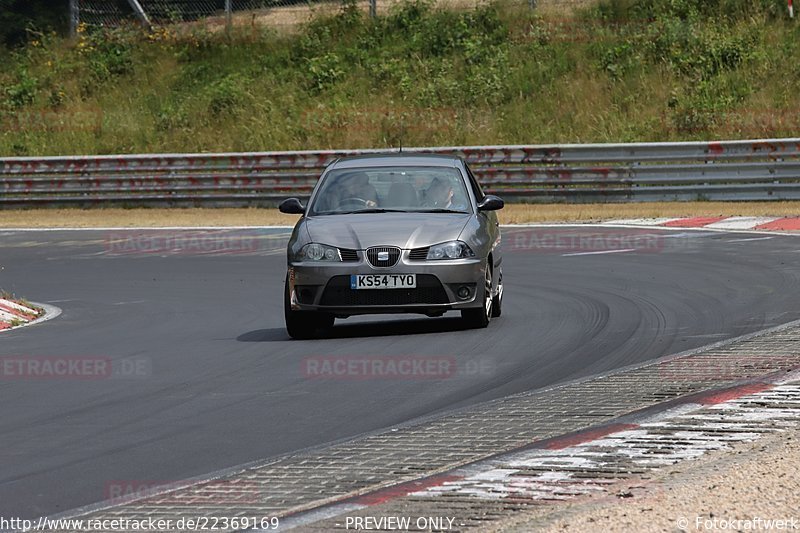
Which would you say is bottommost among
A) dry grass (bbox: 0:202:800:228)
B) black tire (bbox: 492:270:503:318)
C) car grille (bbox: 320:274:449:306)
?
dry grass (bbox: 0:202:800:228)

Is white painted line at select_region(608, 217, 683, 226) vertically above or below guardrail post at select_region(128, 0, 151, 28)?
below

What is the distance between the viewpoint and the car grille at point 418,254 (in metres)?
12.3

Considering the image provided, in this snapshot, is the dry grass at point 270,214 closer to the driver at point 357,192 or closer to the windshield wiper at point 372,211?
the driver at point 357,192

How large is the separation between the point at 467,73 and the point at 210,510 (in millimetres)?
32637

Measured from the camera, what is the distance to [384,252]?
12.3 m

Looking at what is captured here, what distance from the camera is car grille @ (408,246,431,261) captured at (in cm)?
1230

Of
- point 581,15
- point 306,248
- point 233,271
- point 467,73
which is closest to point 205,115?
point 467,73

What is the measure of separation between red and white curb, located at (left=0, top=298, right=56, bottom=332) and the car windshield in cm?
338

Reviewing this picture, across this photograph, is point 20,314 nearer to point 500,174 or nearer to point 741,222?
point 741,222

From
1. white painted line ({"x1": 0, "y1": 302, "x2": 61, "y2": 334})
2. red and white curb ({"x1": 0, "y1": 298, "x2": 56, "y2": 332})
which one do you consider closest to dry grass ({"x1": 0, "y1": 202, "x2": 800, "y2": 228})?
white painted line ({"x1": 0, "y1": 302, "x2": 61, "y2": 334})

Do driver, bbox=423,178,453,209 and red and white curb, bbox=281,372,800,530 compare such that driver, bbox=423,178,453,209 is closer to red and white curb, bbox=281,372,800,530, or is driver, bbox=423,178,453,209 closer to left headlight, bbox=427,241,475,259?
left headlight, bbox=427,241,475,259

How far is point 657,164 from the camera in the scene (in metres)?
28.8

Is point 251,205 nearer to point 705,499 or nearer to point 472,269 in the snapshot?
point 472,269

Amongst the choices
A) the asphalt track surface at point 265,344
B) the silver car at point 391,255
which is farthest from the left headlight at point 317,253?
the asphalt track surface at point 265,344
